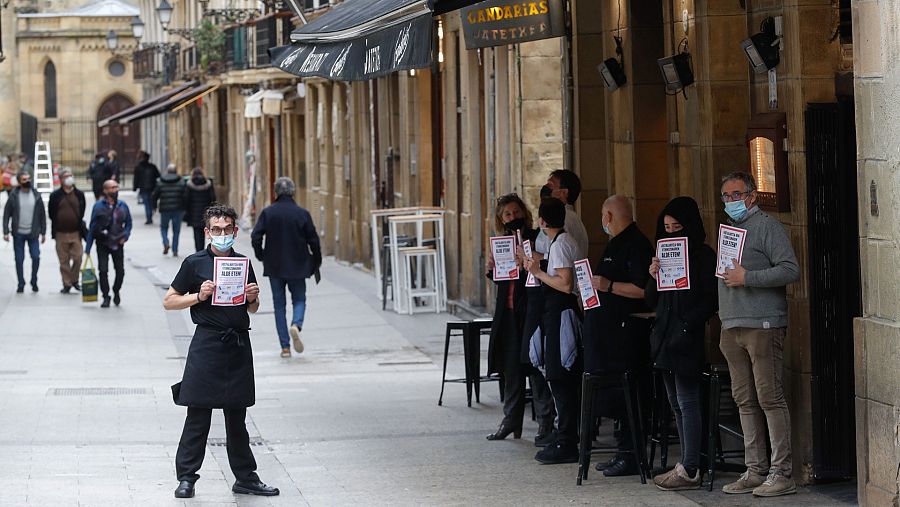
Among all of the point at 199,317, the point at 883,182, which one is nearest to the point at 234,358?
the point at 199,317

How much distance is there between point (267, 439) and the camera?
39.7ft

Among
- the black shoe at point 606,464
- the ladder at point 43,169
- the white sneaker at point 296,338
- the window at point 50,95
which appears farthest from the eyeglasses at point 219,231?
the window at point 50,95

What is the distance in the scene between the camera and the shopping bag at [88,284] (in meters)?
22.6

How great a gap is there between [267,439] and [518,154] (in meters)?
6.73

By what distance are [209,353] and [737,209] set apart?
3.05 m

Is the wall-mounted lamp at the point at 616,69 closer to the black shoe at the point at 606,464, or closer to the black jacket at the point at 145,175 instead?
the black shoe at the point at 606,464

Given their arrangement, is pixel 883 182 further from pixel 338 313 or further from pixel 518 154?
pixel 338 313

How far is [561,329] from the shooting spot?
10750 mm

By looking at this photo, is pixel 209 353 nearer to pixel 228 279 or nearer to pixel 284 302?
pixel 228 279

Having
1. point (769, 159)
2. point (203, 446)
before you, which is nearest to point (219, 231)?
point (203, 446)

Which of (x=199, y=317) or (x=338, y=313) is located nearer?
(x=199, y=317)

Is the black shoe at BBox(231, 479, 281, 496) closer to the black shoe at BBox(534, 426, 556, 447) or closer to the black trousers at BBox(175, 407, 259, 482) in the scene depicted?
the black trousers at BBox(175, 407, 259, 482)

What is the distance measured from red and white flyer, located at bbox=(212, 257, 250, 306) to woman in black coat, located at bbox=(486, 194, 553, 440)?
7.83 ft

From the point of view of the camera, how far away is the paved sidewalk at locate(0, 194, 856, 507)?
391 inches
